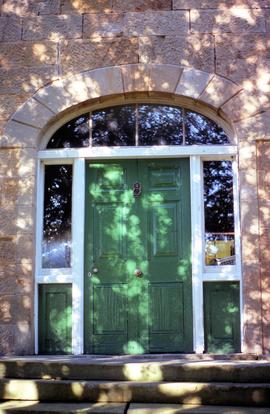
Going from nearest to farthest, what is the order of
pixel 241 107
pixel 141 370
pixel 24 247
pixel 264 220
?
pixel 141 370, pixel 264 220, pixel 24 247, pixel 241 107

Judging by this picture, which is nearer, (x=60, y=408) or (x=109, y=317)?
(x=60, y=408)

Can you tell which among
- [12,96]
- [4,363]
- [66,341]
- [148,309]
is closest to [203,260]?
[148,309]

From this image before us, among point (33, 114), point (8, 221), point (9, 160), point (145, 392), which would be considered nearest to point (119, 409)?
point (145, 392)

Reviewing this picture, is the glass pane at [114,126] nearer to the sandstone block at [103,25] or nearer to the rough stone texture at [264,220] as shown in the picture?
the sandstone block at [103,25]

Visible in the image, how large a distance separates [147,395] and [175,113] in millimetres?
3157

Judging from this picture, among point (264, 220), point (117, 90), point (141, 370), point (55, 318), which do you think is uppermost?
point (117, 90)

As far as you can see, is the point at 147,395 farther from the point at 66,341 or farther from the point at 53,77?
the point at 53,77

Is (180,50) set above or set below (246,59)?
above

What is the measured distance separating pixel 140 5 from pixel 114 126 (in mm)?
1386

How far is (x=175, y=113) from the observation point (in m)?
6.18

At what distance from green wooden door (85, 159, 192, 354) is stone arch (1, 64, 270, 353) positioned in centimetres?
67

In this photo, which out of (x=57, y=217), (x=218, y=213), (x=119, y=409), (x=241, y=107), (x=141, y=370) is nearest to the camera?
(x=119, y=409)

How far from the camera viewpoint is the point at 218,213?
5.95 meters

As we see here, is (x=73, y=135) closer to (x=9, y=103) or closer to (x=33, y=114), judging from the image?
(x=33, y=114)
